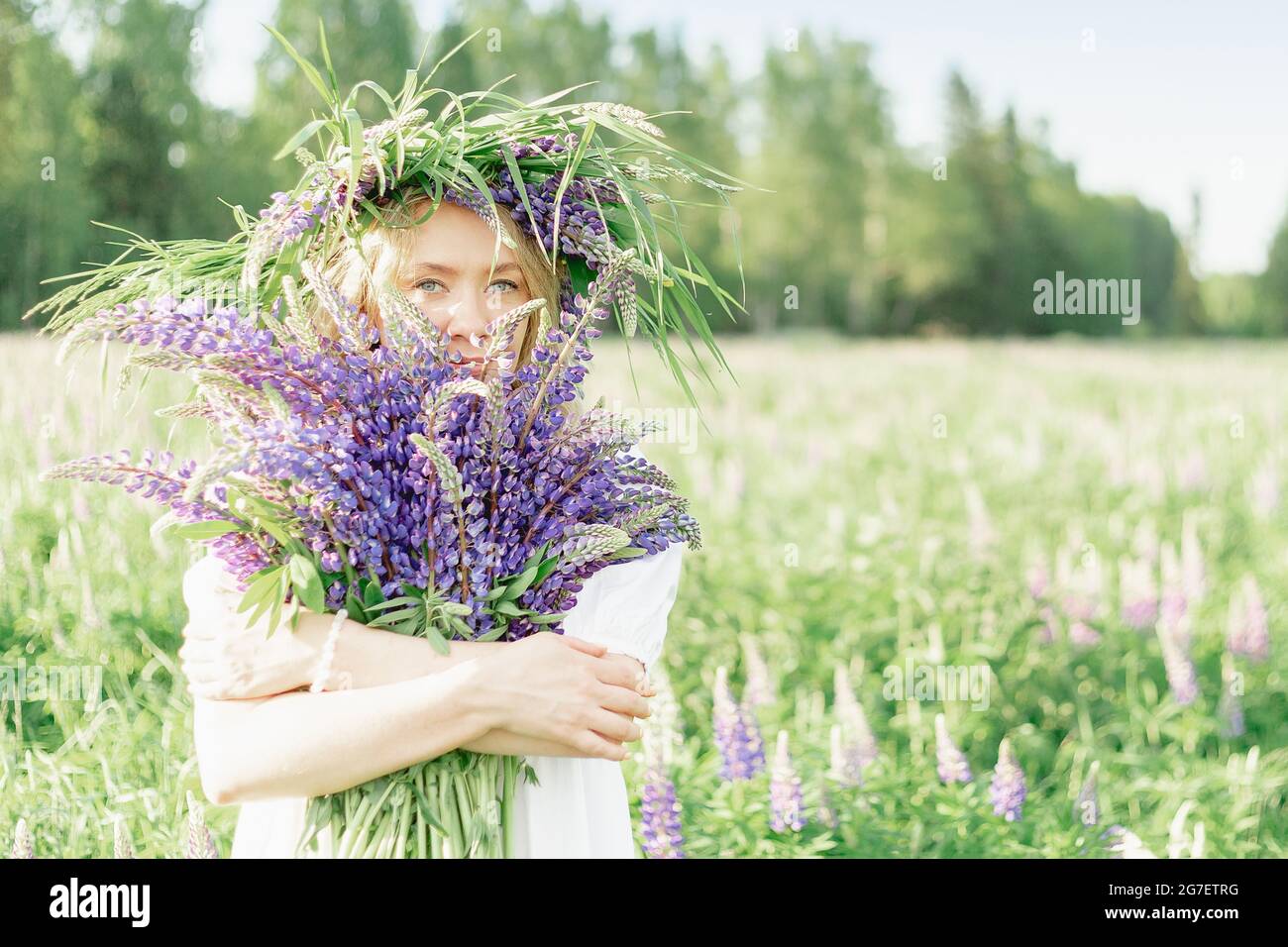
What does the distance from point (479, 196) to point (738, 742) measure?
80.3 inches

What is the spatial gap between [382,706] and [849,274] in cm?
3940

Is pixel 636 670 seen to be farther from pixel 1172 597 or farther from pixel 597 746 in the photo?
pixel 1172 597

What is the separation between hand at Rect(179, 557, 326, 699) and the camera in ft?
6.22

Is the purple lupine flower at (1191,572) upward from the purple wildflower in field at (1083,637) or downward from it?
upward

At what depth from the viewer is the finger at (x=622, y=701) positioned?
197 centimetres

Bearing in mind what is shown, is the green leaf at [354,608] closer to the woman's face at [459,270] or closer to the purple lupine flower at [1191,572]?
the woman's face at [459,270]

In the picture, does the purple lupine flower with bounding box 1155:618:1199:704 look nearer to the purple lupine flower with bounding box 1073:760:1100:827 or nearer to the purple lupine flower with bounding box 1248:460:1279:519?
the purple lupine flower with bounding box 1073:760:1100:827

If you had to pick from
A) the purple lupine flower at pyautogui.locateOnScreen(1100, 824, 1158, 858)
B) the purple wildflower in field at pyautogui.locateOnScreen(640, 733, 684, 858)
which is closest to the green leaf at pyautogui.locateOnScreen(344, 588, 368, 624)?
the purple wildflower in field at pyautogui.locateOnScreen(640, 733, 684, 858)

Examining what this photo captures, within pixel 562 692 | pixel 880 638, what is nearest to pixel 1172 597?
pixel 880 638

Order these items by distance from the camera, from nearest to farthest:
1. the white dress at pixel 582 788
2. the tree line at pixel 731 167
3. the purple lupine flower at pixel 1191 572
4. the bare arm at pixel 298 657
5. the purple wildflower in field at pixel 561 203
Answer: the bare arm at pixel 298 657 < the white dress at pixel 582 788 < the purple wildflower in field at pixel 561 203 < the purple lupine flower at pixel 1191 572 < the tree line at pixel 731 167

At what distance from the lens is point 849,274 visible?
1566 inches

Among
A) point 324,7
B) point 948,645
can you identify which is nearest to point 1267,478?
point 948,645

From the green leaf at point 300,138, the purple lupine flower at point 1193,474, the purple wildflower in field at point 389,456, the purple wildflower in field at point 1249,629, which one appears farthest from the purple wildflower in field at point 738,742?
the purple lupine flower at point 1193,474

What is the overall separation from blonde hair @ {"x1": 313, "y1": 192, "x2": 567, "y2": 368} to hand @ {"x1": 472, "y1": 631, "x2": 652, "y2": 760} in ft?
2.10
